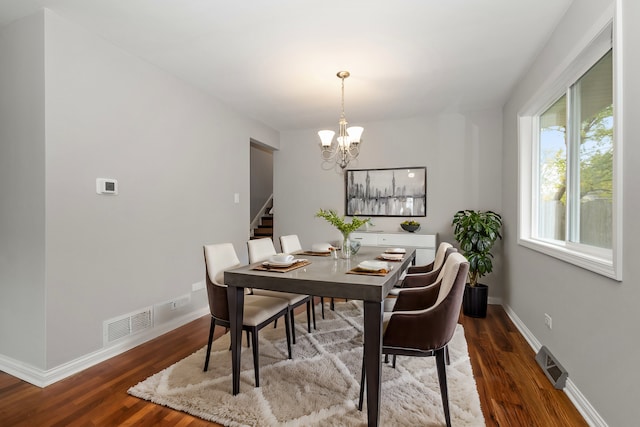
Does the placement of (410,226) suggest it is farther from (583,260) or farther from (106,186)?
(106,186)

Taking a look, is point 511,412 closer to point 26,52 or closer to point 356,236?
point 356,236

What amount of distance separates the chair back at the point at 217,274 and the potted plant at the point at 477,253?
2679mm

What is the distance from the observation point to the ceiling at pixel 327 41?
2168mm

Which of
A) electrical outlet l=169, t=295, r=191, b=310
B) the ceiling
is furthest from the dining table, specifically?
the ceiling

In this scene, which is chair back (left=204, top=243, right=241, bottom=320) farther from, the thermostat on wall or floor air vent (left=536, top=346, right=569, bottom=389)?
floor air vent (left=536, top=346, right=569, bottom=389)

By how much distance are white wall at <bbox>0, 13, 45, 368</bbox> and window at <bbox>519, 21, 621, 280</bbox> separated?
3.45 meters

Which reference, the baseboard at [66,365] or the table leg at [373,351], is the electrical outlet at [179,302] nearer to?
the baseboard at [66,365]

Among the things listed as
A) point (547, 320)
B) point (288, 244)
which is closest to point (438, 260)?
point (547, 320)

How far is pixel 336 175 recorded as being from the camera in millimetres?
5117

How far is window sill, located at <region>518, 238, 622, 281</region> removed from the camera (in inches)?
64.3

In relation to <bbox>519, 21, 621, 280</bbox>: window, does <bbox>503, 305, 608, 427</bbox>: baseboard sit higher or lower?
lower

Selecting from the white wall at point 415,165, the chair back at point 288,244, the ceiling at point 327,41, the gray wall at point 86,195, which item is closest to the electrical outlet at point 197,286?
the gray wall at point 86,195

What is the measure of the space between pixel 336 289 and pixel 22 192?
2.33 metres

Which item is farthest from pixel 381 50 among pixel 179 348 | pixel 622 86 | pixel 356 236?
pixel 179 348
